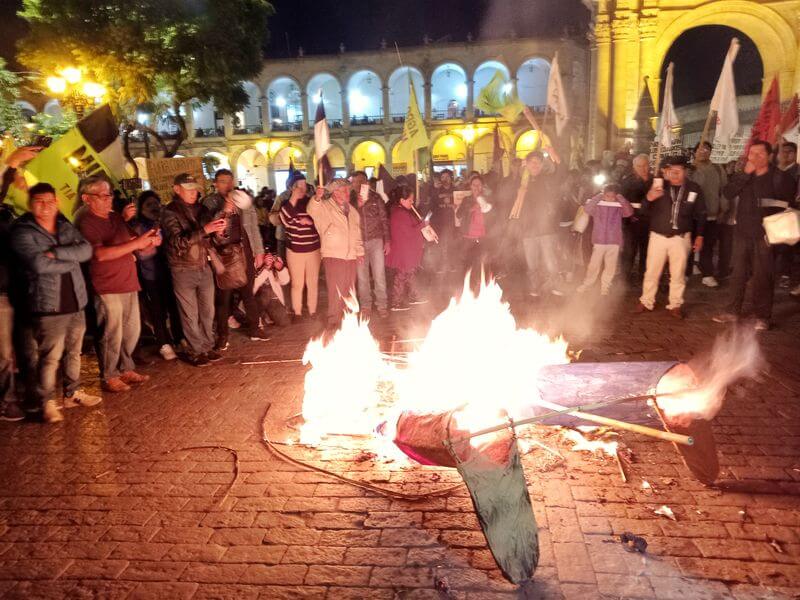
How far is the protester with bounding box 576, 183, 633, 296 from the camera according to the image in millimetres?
9070

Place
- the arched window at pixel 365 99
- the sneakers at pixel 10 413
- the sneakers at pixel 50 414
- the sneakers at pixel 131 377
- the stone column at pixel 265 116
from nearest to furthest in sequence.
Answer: the sneakers at pixel 50 414, the sneakers at pixel 10 413, the sneakers at pixel 131 377, the arched window at pixel 365 99, the stone column at pixel 265 116

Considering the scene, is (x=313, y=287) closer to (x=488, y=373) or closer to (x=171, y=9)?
(x=488, y=373)

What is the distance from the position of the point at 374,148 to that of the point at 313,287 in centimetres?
4458

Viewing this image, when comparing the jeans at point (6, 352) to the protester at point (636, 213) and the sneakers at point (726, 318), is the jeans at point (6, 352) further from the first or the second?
the protester at point (636, 213)

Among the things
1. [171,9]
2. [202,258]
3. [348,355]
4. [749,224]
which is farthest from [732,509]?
[171,9]

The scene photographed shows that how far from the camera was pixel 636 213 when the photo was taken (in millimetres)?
9727

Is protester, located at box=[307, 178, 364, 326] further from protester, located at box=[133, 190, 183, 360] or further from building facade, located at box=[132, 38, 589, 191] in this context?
building facade, located at box=[132, 38, 589, 191]

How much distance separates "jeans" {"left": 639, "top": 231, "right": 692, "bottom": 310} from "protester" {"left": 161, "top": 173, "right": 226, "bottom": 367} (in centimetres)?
607

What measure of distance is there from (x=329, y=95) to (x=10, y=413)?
49126 mm

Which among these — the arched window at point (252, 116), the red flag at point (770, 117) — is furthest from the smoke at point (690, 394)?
the arched window at point (252, 116)

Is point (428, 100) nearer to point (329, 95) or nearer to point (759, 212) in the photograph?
point (329, 95)

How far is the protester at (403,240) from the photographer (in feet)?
30.7

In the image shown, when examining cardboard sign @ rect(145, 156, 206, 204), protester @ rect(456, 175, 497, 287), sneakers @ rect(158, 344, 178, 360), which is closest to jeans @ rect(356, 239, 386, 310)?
protester @ rect(456, 175, 497, 287)

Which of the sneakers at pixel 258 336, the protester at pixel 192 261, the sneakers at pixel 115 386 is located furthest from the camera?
the sneakers at pixel 258 336
